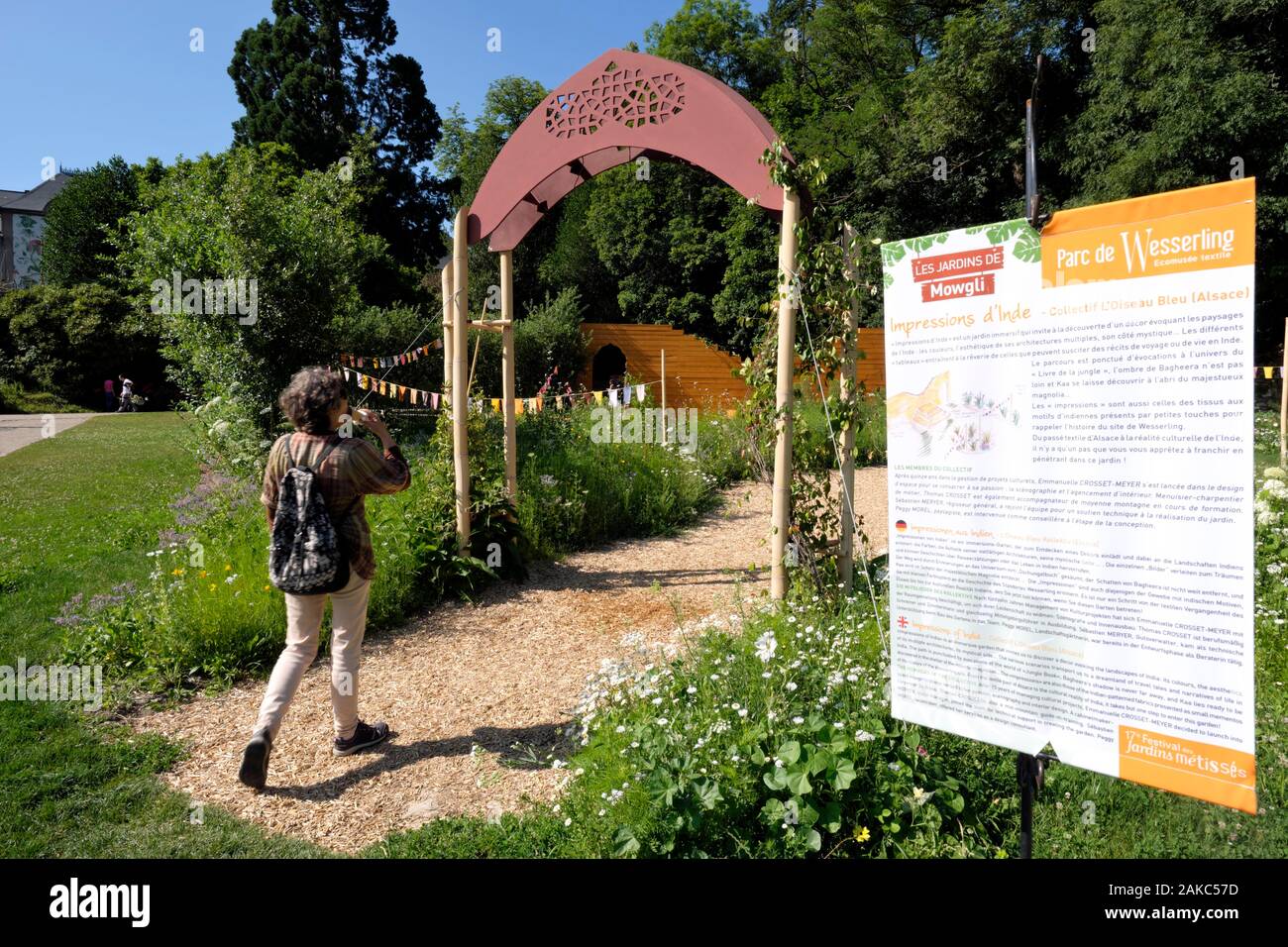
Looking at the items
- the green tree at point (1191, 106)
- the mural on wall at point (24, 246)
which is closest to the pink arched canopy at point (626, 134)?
the green tree at point (1191, 106)

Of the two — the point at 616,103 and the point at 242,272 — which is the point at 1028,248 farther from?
the point at 242,272

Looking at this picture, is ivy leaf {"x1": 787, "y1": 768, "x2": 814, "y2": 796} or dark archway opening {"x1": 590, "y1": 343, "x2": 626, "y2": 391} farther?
dark archway opening {"x1": 590, "y1": 343, "x2": 626, "y2": 391}

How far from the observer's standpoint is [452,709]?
14.5 ft

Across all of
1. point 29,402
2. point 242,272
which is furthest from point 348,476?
point 29,402

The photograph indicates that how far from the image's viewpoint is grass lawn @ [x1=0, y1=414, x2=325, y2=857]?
3.12 m

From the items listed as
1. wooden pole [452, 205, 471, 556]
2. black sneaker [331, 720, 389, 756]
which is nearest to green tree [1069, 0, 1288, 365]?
wooden pole [452, 205, 471, 556]

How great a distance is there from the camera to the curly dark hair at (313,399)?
3426 millimetres

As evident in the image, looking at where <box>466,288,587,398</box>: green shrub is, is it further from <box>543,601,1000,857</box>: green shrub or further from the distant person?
<box>543,601,1000,857</box>: green shrub

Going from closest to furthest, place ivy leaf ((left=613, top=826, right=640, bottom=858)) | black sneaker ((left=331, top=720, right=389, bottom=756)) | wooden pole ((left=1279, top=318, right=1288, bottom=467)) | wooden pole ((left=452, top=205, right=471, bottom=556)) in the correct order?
ivy leaf ((left=613, top=826, right=640, bottom=858)) → black sneaker ((left=331, top=720, right=389, bottom=756)) → wooden pole ((left=452, top=205, right=471, bottom=556)) → wooden pole ((left=1279, top=318, right=1288, bottom=467))

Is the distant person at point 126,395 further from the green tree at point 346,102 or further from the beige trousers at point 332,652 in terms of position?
the beige trousers at point 332,652

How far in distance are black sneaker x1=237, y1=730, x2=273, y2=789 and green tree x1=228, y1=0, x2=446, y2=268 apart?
81.8 feet

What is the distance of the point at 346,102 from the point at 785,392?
2906 centimetres

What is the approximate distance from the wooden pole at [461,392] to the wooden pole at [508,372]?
487 millimetres

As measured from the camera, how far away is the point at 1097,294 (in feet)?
Result: 6.49
